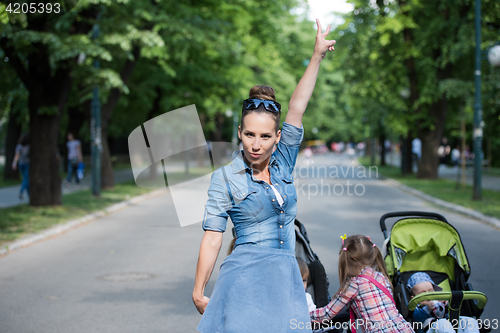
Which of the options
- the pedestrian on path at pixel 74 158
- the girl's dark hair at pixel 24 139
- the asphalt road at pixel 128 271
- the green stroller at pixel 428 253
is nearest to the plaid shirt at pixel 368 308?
the green stroller at pixel 428 253

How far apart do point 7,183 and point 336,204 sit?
45.0 ft

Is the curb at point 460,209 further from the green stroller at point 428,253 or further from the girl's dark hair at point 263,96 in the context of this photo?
the girl's dark hair at point 263,96

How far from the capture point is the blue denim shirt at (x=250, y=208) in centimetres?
222

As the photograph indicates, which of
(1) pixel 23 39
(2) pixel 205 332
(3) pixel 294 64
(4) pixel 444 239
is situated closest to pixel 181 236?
(1) pixel 23 39

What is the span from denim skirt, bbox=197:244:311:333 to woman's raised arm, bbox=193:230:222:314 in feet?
0.17

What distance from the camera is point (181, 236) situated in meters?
9.95

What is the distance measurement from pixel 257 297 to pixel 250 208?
361mm

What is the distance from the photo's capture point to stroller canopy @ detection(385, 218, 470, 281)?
4.45 m

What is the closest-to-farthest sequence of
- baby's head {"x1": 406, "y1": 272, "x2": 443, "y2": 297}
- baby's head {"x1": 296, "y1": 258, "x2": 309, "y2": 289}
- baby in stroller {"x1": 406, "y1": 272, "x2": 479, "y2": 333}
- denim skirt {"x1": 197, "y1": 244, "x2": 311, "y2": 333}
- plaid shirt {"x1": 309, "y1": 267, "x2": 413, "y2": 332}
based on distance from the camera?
1. denim skirt {"x1": 197, "y1": 244, "x2": 311, "y2": 333}
2. plaid shirt {"x1": 309, "y1": 267, "x2": 413, "y2": 332}
3. baby in stroller {"x1": 406, "y1": 272, "x2": 479, "y2": 333}
4. baby's head {"x1": 296, "y1": 258, "x2": 309, "y2": 289}
5. baby's head {"x1": 406, "y1": 272, "x2": 443, "y2": 297}

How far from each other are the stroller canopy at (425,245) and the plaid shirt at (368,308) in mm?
1096

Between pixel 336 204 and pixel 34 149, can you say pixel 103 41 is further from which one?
pixel 336 204

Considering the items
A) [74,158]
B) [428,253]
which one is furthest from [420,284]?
[74,158]

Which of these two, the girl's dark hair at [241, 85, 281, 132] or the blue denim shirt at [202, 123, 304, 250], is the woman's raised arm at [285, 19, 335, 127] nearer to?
the girl's dark hair at [241, 85, 281, 132]

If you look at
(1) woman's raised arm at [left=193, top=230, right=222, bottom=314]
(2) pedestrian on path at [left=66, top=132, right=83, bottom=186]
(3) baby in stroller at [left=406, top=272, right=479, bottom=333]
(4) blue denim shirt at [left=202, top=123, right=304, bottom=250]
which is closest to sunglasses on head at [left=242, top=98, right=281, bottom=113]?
(4) blue denim shirt at [left=202, top=123, right=304, bottom=250]
